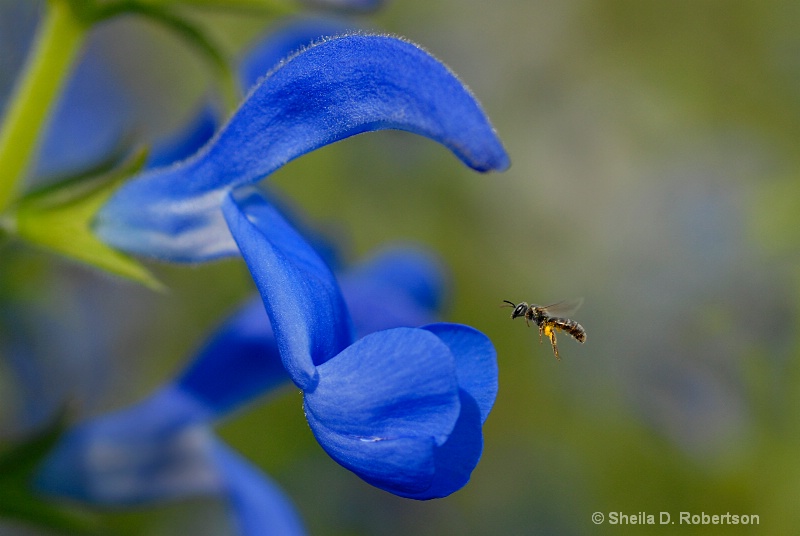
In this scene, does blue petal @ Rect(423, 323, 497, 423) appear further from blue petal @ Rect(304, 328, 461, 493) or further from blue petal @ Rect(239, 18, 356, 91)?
blue petal @ Rect(239, 18, 356, 91)

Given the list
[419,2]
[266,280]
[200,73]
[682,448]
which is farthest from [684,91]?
[266,280]

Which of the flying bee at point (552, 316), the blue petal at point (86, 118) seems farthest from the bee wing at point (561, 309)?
the blue petal at point (86, 118)

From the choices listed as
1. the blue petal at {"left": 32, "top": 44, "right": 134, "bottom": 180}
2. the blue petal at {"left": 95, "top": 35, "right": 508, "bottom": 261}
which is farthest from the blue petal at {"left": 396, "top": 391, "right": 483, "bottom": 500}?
the blue petal at {"left": 32, "top": 44, "right": 134, "bottom": 180}

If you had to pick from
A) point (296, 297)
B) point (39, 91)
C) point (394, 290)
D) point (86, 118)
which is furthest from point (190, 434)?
point (86, 118)

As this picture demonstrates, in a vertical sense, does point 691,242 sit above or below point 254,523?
above

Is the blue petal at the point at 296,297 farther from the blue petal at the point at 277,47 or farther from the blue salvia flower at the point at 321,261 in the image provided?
the blue petal at the point at 277,47

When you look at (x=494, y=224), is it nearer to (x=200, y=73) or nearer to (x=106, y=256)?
(x=200, y=73)

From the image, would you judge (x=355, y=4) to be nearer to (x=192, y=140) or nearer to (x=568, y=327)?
(x=192, y=140)
